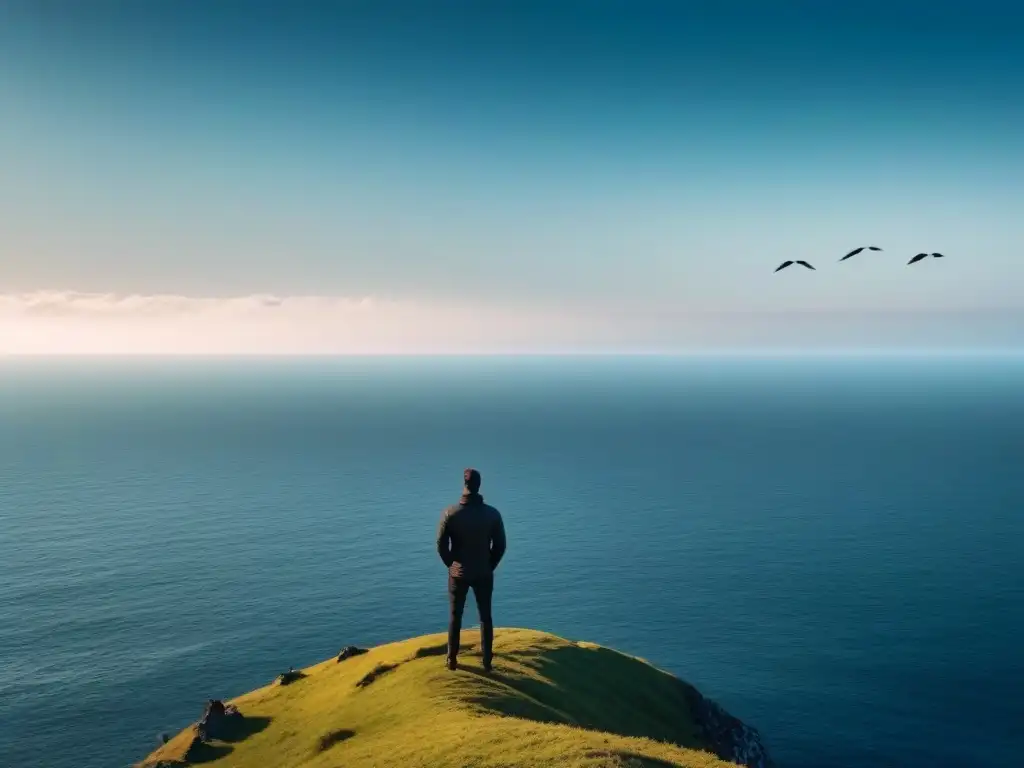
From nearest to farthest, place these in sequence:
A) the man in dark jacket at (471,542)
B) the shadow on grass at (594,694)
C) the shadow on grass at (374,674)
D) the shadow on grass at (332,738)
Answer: the man in dark jacket at (471,542) < the shadow on grass at (332,738) < the shadow on grass at (594,694) < the shadow on grass at (374,674)

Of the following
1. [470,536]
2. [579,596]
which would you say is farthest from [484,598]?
[579,596]

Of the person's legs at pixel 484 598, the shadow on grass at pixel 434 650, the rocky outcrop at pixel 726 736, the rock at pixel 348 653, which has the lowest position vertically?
the rocky outcrop at pixel 726 736

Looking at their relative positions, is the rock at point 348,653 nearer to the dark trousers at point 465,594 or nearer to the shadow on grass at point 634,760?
the dark trousers at point 465,594

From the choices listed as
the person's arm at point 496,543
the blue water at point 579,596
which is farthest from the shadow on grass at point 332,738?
the blue water at point 579,596

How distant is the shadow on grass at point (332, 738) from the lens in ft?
98.6

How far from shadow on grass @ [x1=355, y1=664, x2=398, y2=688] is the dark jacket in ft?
43.9

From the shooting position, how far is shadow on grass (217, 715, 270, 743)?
34.6 m

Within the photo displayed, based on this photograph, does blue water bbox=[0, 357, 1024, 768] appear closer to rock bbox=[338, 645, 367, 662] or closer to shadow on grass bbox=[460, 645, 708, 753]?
shadow on grass bbox=[460, 645, 708, 753]

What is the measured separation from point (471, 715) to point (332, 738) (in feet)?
23.0

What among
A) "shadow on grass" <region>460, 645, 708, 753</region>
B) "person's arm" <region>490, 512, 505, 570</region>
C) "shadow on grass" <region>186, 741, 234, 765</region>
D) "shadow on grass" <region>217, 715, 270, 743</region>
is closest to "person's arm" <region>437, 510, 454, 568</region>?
"person's arm" <region>490, 512, 505, 570</region>

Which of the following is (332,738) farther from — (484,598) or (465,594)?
(484,598)

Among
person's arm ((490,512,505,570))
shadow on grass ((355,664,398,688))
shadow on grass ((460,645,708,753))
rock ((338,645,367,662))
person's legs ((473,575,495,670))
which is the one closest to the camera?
person's arm ((490,512,505,570))

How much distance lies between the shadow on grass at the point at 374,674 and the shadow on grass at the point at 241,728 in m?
5.18

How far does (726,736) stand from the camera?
4628 cm
